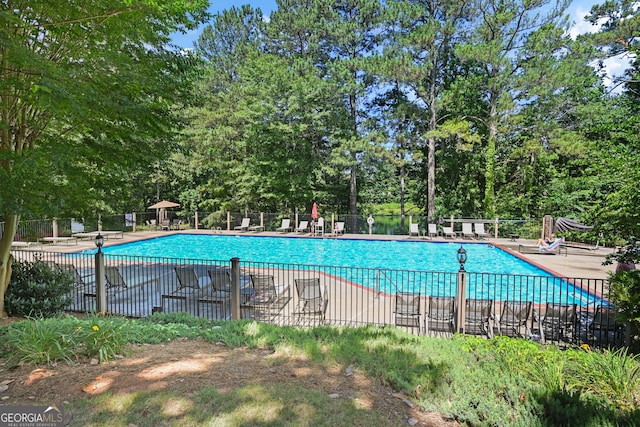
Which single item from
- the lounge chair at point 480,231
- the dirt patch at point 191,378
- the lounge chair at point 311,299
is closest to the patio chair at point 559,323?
the lounge chair at point 311,299

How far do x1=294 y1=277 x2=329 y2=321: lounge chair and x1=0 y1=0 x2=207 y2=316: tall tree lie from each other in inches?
166

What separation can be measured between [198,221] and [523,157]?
2264 centimetres

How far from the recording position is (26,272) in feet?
23.9

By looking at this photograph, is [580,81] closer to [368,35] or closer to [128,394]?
[368,35]

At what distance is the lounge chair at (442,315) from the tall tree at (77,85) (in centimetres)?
634

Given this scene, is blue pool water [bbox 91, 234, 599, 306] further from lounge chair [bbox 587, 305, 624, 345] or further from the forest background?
lounge chair [bbox 587, 305, 624, 345]

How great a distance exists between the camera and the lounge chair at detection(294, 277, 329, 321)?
297 inches

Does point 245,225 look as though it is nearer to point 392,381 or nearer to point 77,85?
point 77,85

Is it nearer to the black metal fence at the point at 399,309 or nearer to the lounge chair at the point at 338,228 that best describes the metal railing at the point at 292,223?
the lounge chair at the point at 338,228

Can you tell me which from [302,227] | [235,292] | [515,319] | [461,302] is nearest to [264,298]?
[235,292]

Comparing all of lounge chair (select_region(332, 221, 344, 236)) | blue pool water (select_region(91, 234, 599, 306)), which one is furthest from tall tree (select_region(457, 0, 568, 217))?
lounge chair (select_region(332, 221, 344, 236))

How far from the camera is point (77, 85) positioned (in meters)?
4.80

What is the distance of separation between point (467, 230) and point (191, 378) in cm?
1943

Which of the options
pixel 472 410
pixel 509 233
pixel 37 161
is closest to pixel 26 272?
pixel 37 161
